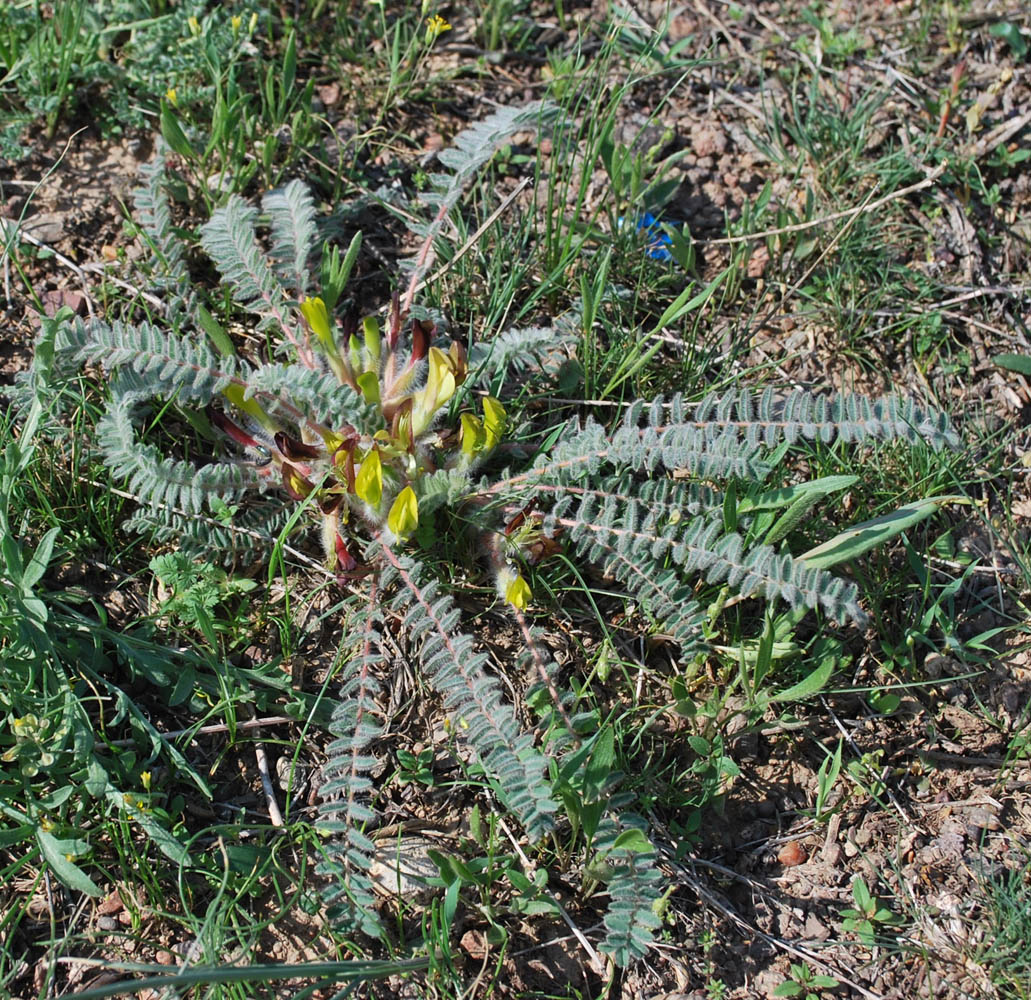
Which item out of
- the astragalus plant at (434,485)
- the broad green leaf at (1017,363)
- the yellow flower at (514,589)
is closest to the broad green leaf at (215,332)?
the astragalus plant at (434,485)

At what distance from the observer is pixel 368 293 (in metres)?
3.74

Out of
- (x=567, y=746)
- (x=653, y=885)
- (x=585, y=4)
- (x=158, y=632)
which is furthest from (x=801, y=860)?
(x=585, y=4)

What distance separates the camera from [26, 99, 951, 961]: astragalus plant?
8.57 feet

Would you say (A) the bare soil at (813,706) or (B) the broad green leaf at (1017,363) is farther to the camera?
(B) the broad green leaf at (1017,363)

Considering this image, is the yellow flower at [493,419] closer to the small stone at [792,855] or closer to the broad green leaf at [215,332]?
the broad green leaf at [215,332]

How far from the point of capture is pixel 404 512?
9.05 ft

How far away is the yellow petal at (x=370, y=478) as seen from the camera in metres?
2.70

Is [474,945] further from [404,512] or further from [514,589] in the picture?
[404,512]

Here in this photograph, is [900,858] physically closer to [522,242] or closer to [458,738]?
[458,738]

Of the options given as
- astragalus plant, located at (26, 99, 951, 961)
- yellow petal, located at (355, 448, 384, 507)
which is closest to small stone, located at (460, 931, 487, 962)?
astragalus plant, located at (26, 99, 951, 961)

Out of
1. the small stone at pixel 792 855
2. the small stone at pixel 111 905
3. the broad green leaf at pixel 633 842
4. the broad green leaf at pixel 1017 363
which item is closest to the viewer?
the broad green leaf at pixel 633 842

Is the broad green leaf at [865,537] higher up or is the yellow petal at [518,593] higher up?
the broad green leaf at [865,537]

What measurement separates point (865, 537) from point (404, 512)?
123cm

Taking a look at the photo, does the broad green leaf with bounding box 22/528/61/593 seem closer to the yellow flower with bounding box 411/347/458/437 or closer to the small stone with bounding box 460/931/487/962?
the yellow flower with bounding box 411/347/458/437
